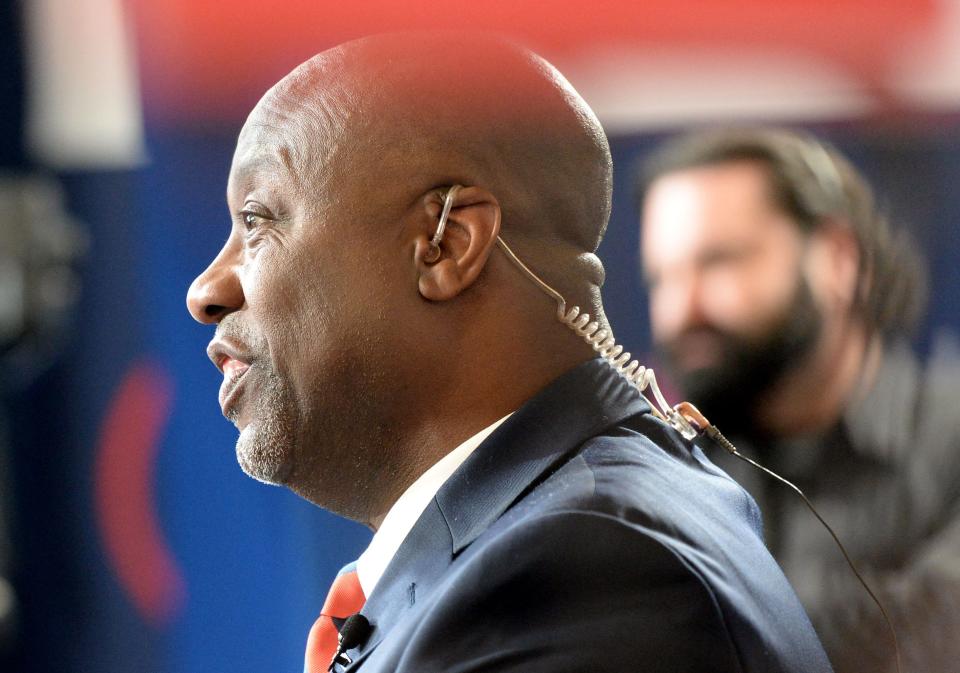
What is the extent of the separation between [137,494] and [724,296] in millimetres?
405

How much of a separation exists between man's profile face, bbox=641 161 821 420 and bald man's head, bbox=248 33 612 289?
63 centimetres

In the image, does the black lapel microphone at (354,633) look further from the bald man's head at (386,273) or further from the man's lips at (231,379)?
the man's lips at (231,379)

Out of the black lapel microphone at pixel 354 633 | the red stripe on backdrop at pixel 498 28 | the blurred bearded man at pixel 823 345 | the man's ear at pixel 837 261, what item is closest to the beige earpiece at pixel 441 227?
the black lapel microphone at pixel 354 633

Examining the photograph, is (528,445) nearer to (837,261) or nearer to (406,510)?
(406,510)

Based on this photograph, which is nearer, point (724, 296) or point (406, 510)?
point (724, 296)

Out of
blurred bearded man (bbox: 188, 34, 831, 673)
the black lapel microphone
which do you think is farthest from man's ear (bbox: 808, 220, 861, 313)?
the black lapel microphone

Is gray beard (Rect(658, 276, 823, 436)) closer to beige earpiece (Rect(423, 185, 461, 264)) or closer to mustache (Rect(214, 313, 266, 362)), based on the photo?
beige earpiece (Rect(423, 185, 461, 264))

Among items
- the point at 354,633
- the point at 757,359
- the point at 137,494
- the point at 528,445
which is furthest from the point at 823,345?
the point at 354,633

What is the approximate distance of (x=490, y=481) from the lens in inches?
57.7

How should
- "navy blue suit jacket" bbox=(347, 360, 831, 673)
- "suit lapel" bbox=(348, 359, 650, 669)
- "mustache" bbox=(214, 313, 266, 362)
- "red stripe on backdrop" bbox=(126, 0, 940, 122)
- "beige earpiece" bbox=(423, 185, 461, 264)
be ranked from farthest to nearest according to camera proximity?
"mustache" bbox=(214, 313, 266, 362), "beige earpiece" bbox=(423, 185, 461, 264), "suit lapel" bbox=(348, 359, 650, 669), "navy blue suit jacket" bbox=(347, 360, 831, 673), "red stripe on backdrop" bbox=(126, 0, 940, 122)

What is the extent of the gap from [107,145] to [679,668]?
2.42 feet

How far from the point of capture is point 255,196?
65.1 inches

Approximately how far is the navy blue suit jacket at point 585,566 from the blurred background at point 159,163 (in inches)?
15.7

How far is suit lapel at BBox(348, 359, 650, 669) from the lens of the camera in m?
1.41
